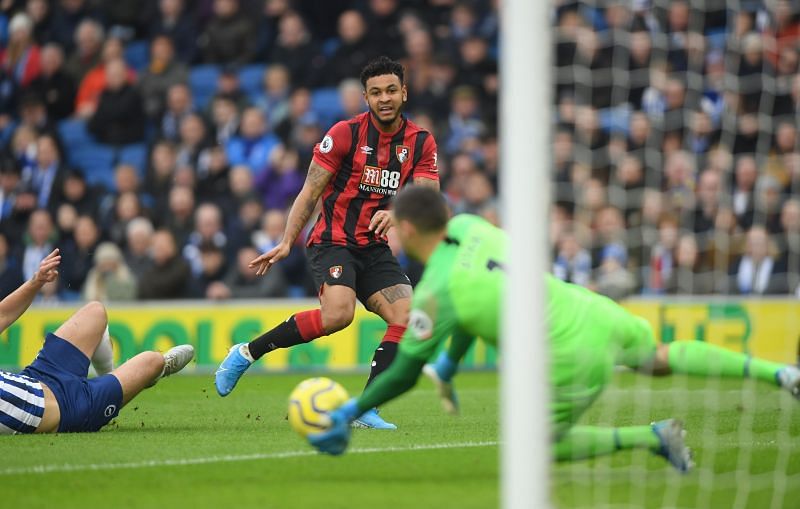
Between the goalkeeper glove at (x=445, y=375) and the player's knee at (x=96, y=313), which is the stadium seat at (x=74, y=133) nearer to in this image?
the player's knee at (x=96, y=313)

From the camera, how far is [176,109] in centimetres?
1706

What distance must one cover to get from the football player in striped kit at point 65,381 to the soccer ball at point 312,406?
5.87ft

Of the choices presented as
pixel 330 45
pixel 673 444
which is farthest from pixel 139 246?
pixel 673 444

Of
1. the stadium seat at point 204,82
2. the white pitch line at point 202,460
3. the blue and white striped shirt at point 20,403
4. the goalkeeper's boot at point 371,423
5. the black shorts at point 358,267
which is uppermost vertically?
the stadium seat at point 204,82

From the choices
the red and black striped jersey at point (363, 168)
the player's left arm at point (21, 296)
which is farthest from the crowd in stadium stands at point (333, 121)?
the player's left arm at point (21, 296)

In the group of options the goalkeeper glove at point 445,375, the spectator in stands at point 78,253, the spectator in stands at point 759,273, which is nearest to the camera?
the goalkeeper glove at point 445,375

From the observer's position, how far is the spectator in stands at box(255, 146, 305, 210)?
50.8 feet

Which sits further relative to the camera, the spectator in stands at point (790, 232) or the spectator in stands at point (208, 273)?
the spectator in stands at point (208, 273)

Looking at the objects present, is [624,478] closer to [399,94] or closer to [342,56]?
[399,94]

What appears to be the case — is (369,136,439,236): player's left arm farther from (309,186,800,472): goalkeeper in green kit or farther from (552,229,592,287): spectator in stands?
(552,229,592,287): spectator in stands

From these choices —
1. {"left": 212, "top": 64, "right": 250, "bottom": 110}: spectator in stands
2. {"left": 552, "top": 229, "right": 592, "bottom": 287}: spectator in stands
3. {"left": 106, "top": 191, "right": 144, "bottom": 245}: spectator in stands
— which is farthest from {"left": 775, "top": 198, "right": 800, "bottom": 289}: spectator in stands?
{"left": 106, "top": 191, "right": 144, "bottom": 245}: spectator in stands

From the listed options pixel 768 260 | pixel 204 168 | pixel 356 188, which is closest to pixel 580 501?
pixel 356 188

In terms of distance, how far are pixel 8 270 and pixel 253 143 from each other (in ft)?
10.8

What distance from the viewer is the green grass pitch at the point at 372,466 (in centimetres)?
552
